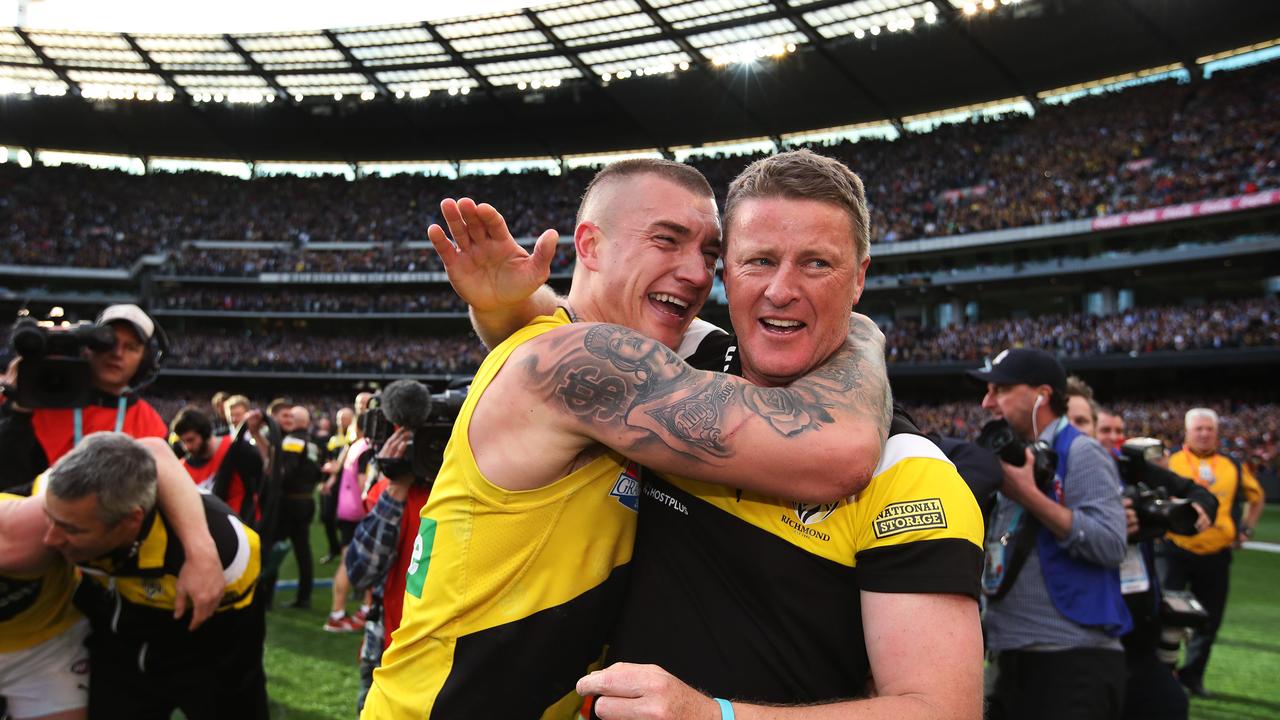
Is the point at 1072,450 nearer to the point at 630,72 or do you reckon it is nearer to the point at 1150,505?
the point at 1150,505

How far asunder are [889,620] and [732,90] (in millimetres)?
36845

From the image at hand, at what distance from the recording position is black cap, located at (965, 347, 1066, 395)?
418 cm

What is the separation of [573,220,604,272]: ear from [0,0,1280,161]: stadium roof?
3013 cm

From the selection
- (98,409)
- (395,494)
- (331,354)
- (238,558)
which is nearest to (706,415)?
(238,558)

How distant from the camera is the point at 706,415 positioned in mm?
1774

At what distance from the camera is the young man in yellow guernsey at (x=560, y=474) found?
5.75 feet

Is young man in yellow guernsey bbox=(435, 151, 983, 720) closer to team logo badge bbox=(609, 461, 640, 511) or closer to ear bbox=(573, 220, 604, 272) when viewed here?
team logo badge bbox=(609, 461, 640, 511)

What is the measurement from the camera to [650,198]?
2449mm

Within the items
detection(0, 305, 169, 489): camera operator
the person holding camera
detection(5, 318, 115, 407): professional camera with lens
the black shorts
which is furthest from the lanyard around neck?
the person holding camera

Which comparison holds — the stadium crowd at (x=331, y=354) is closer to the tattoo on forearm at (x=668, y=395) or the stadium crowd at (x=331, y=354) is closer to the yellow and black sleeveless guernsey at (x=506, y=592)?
the yellow and black sleeveless guernsey at (x=506, y=592)

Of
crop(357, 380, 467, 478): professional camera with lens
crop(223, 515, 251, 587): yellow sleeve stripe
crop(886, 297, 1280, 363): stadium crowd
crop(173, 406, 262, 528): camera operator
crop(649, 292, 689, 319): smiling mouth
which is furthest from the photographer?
crop(886, 297, 1280, 363): stadium crowd

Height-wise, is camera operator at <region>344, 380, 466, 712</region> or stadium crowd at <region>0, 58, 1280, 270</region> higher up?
stadium crowd at <region>0, 58, 1280, 270</region>

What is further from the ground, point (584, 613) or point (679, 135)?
point (679, 135)

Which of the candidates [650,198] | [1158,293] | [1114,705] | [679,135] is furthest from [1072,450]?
[679,135]
